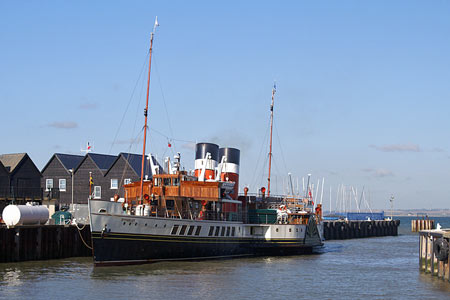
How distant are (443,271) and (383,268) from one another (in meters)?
Result: 9.50

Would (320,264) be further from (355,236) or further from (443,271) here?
(355,236)

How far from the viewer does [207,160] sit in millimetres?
47250

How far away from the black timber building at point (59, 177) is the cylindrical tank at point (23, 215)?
106 feet

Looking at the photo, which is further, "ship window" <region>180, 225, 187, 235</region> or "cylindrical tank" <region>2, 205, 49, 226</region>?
"cylindrical tank" <region>2, 205, 49, 226</region>

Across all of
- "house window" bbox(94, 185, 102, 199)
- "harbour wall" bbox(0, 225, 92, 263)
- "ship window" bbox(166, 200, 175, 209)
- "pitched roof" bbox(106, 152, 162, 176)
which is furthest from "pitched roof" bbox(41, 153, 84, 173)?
"ship window" bbox(166, 200, 175, 209)

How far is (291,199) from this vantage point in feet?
179

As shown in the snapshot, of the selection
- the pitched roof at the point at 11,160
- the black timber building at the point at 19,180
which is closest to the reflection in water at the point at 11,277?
the black timber building at the point at 19,180

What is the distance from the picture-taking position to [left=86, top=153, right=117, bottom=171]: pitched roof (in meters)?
75.9

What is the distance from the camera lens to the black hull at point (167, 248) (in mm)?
38094

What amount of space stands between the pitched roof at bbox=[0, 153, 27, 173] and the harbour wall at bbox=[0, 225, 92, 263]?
2283 centimetres

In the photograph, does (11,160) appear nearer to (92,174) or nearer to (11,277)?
(92,174)

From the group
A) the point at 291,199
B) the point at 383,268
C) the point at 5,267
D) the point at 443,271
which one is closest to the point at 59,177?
the point at 291,199

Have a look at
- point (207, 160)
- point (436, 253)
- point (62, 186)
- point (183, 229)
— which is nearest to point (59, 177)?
point (62, 186)

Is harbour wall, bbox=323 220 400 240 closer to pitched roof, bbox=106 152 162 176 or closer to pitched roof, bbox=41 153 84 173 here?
pitched roof, bbox=106 152 162 176
